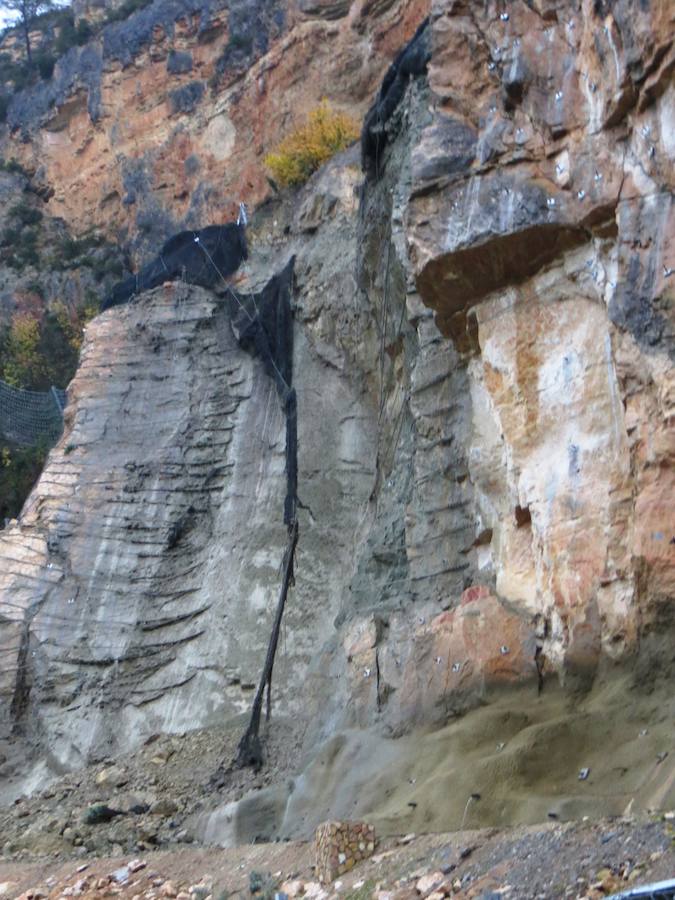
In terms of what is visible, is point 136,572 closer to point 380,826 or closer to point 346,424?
point 346,424

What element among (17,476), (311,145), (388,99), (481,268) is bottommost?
(481,268)

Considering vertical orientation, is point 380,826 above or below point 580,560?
below

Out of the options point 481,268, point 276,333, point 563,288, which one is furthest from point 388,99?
point 563,288

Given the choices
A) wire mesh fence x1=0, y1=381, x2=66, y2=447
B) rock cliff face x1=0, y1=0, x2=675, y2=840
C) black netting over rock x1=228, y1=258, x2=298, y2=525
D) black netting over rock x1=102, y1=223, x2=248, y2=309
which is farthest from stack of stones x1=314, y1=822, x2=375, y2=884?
wire mesh fence x1=0, y1=381, x2=66, y2=447

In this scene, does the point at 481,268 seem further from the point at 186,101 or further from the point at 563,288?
the point at 186,101

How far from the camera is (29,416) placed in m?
26.8

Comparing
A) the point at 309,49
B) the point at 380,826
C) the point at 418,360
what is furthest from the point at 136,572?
the point at 309,49

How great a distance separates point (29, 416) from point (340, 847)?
63.8ft

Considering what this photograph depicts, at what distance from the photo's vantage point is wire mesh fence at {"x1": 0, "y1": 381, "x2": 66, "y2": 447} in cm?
2638

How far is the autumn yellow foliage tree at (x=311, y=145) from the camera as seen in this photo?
21188 mm

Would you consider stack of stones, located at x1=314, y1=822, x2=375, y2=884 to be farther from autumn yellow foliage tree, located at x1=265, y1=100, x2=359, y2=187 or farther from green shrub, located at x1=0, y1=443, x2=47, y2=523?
green shrub, located at x1=0, y1=443, x2=47, y2=523

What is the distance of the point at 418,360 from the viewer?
13484 millimetres

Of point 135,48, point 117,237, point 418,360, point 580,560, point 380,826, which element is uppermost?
point 135,48

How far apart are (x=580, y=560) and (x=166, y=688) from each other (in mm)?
7557
